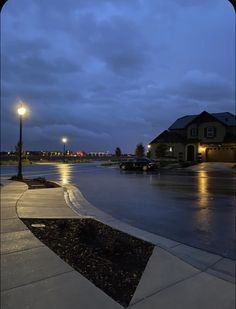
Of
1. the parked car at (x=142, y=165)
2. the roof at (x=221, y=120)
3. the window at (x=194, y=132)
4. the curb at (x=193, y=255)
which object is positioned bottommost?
the curb at (x=193, y=255)

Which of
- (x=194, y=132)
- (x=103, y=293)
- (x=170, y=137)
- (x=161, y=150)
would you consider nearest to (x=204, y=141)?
(x=194, y=132)

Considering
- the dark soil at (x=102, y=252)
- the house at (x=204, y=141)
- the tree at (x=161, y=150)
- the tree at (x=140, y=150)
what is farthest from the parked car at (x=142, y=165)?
the tree at (x=140, y=150)

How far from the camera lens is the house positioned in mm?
54031

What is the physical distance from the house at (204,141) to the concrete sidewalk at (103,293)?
4910cm

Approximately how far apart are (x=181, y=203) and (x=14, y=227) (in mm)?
6963

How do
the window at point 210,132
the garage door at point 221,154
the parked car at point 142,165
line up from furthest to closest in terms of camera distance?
the window at point 210,132, the garage door at point 221,154, the parked car at point 142,165

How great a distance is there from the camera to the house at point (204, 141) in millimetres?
54031

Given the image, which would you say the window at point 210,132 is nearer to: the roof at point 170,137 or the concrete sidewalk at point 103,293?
the roof at point 170,137

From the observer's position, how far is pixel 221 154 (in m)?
54.3

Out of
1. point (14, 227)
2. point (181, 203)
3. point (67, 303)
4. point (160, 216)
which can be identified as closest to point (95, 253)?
point (67, 303)

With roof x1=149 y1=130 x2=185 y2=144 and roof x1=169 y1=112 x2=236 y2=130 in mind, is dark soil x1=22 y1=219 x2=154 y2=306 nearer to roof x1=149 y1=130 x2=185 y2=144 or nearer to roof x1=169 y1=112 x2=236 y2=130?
roof x1=149 y1=130 x2=185 y2=144

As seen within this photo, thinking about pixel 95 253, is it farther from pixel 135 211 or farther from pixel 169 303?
pixel 135 211

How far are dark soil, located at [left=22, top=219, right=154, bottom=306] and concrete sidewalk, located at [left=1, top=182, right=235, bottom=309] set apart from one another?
5.7 inches

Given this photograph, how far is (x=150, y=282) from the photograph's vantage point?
484 centimetres
